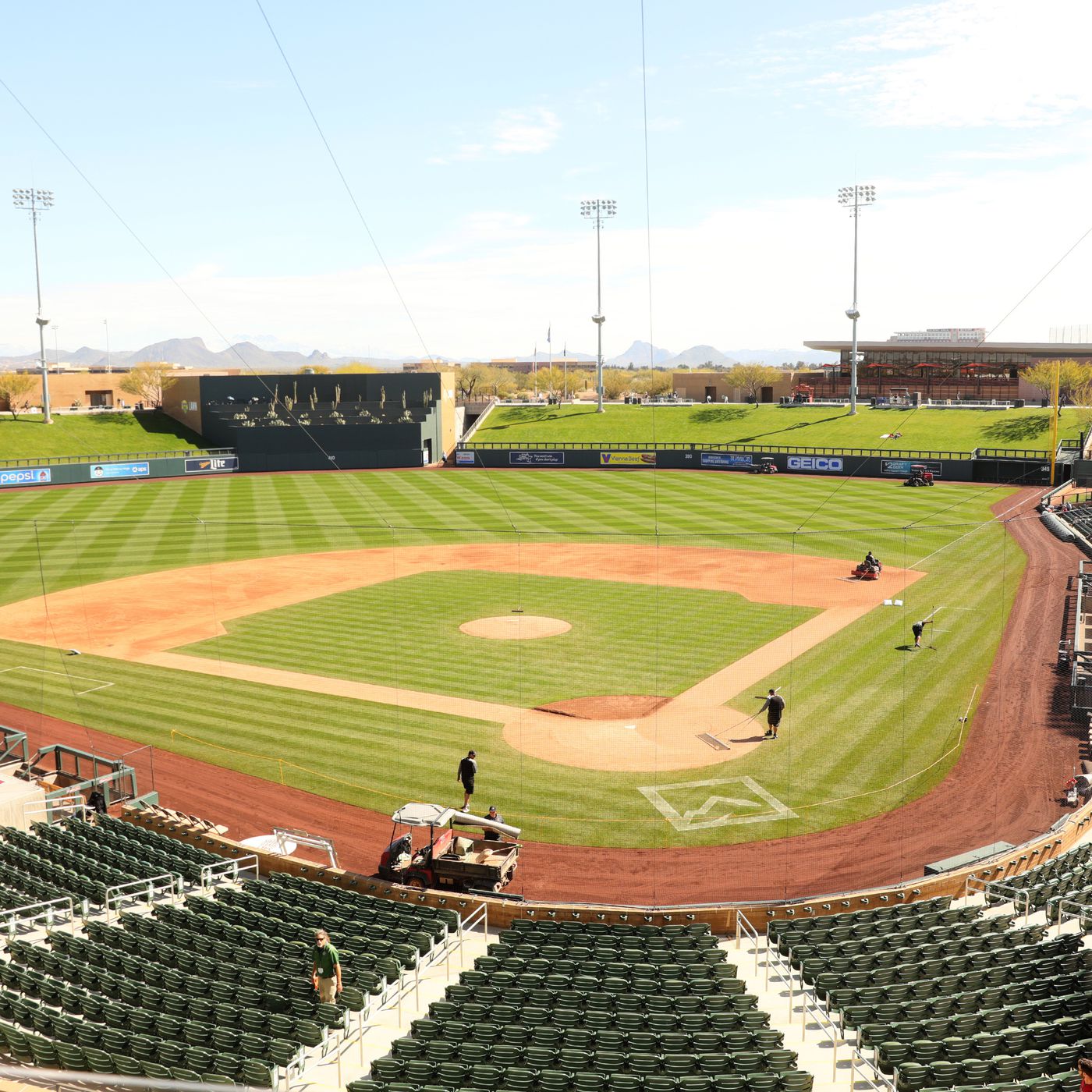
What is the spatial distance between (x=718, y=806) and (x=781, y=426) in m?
71.5

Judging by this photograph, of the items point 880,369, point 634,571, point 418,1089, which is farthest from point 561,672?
point 880,369

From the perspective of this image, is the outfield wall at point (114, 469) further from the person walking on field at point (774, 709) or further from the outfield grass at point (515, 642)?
the person walking on field at point (774, 709)

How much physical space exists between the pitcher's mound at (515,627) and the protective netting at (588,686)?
0.60 feet

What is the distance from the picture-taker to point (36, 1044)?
1002cm

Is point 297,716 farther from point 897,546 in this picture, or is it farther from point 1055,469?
point 1055,469

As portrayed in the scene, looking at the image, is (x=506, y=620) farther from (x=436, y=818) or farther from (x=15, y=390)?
(x=15, y=390)

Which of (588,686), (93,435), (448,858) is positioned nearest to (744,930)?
(448,858)

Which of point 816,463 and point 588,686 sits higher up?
point 816,463

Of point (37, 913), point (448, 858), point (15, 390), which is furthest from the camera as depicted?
point (15, 390)

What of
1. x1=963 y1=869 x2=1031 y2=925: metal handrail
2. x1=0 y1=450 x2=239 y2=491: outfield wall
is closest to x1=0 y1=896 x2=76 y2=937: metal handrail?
x1=963 y1=869 x2=1031 y2=925: metal handrail

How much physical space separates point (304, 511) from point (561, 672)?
108 ft

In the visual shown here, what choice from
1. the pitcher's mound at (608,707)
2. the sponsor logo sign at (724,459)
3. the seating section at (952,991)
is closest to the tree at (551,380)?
the sponsor logo sign at (724,459)

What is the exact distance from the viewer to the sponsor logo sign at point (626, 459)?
7931 cm

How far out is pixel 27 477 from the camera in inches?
2707
